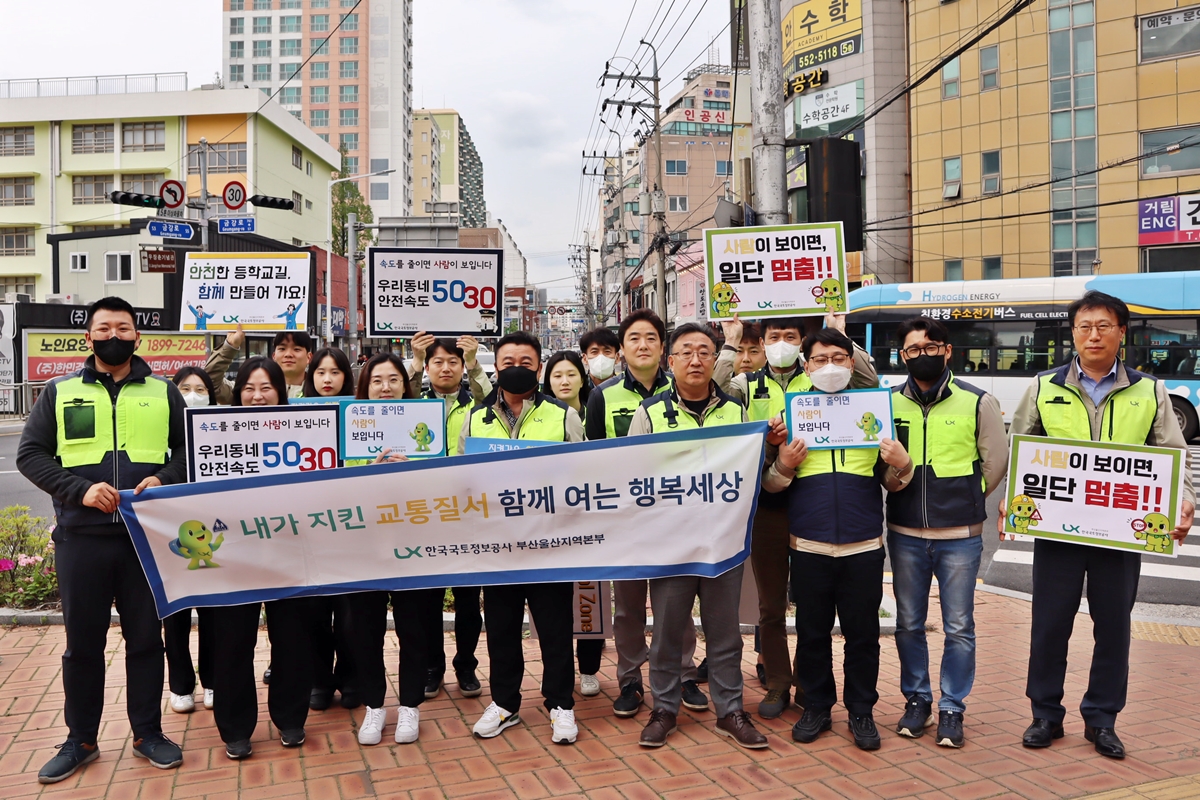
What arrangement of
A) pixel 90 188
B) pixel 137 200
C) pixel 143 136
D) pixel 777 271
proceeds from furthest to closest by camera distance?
→ 1. pixel 90 188
2. pixel 143 136
3. pixel 137 200
4. pixel 777 271

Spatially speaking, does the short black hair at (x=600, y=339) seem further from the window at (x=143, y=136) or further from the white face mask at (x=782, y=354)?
the window at (x=143, y=136)

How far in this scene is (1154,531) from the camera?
4352 millimetres

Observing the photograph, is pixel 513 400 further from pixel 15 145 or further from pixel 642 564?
pixel 15 145

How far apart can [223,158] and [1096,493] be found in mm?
48634

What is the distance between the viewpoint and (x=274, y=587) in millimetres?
4652

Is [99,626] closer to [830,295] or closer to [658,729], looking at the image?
[658,729]

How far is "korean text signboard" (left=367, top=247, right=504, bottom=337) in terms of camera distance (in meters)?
6.24

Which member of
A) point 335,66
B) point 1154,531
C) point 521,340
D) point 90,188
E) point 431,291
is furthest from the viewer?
point 335,66

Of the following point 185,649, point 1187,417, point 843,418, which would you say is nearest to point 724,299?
point 843,418

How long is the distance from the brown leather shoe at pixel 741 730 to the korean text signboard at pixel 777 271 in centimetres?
229

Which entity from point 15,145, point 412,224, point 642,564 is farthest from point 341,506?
point 15,145

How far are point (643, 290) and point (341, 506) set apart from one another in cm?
6414

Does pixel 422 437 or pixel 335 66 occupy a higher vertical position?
pixel 335 66

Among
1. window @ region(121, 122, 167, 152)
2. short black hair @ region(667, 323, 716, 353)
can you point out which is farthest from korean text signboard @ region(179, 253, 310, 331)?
window @ region(121, 122, 167, 152)
